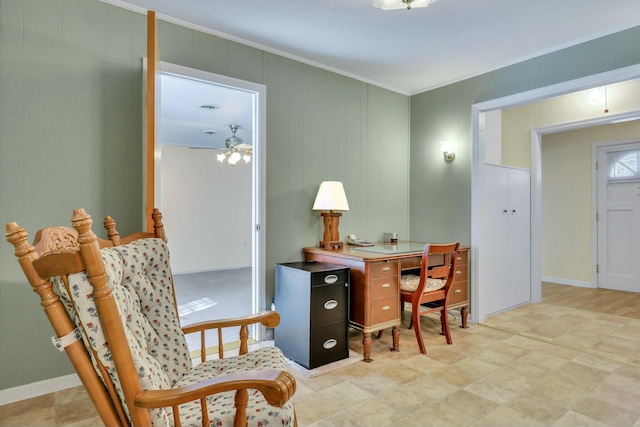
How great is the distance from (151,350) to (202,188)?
235 inches

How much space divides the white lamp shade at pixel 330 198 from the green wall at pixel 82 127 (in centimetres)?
24

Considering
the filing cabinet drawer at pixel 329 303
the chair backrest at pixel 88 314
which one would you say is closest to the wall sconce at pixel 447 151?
the filing cabinet drawer at pixel 329 303

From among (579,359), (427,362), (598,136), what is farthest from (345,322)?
(598,136)

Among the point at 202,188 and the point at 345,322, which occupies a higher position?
the point at 202,188

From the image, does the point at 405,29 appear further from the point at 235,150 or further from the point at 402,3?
the point at 235,150

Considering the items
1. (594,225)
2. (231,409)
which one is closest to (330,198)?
(231,409)

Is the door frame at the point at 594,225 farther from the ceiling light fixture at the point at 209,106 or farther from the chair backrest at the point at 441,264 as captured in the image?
the ceiling light fixture at the point at 209,106

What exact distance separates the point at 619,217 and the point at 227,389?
6.06 m

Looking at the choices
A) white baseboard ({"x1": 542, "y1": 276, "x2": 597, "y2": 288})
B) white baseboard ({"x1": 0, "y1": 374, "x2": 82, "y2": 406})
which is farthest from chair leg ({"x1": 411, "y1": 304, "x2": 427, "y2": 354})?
white baseboard ({"x1": 542, "y1": 276, "x2": 597, "y2": 288})

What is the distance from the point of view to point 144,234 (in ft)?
5.88

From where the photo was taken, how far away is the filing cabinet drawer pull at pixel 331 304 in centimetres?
268

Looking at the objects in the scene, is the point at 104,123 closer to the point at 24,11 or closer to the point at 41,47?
the point at 41,47

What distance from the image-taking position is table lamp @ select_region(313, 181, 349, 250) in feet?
10.7

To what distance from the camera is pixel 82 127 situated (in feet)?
7.90
